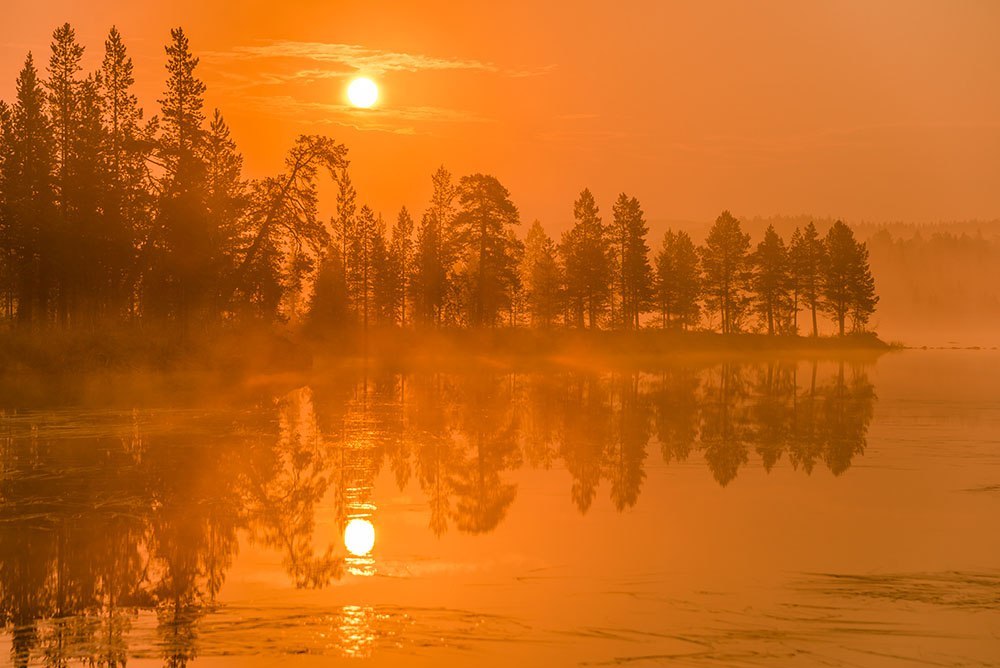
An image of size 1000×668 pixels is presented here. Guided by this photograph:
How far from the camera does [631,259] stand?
104 meters

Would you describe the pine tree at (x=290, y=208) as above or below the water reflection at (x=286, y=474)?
above

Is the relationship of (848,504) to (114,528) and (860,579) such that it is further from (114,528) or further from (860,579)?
(114,528)

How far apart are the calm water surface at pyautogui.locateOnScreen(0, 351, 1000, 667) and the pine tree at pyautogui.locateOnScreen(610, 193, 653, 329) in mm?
75303

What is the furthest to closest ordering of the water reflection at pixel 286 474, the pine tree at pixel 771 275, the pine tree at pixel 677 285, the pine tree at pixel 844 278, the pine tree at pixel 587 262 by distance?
the pine tree at pixel 844 278
the pine tree at pixel 771 275
the pine tree at pixel 677 285
the pine tree at pixel 587 262
the water reflection at pixel 286 474

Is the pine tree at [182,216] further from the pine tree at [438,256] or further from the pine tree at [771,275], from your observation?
the pine tree at [771,275]

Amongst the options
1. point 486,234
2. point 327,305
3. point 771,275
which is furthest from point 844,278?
point 327,305

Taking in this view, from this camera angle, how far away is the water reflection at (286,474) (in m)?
10.9

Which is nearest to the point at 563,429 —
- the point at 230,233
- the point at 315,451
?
the point at 315,451

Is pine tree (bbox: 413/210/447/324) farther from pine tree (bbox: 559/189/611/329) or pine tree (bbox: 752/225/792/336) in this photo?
pine tree (bbox: 752/225/792/336)

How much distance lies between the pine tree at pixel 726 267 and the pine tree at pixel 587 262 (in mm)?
14437

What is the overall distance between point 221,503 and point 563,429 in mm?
12596

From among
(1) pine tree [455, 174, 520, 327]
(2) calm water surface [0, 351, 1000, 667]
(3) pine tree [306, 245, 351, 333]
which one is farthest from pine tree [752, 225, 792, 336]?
(2) calm water surface [0, 351, 1000, 667]

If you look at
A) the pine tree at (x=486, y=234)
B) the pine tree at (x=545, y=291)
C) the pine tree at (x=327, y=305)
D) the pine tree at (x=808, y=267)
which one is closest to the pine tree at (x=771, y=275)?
the pine tree at (x=808, y=267)

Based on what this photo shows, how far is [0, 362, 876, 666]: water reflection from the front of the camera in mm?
10867
